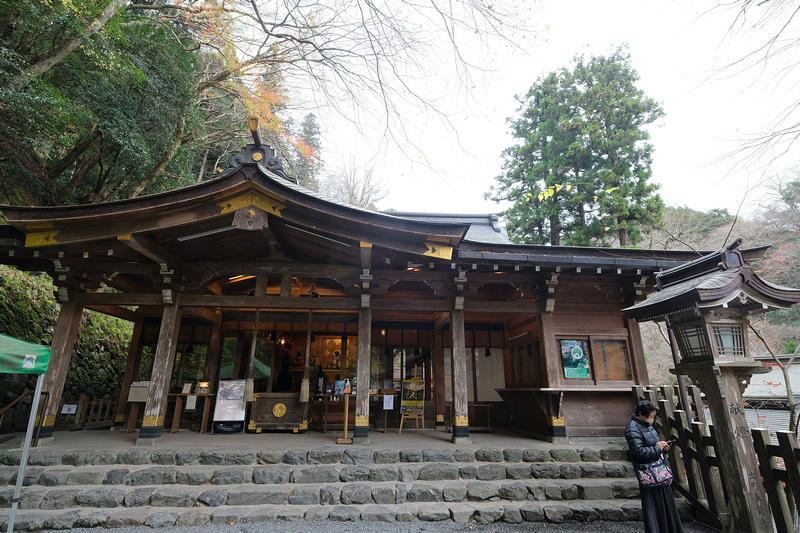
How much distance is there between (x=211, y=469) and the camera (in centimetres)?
506

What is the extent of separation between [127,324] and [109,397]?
12.7 feet

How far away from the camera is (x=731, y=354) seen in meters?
3.96

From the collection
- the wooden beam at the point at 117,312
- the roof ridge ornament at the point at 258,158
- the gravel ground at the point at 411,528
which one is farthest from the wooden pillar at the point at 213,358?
the roof ridge ornament at the point at 258,158

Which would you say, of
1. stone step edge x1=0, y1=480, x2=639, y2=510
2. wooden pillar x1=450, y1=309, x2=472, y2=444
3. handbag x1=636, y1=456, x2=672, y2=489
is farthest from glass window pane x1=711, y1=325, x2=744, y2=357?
wooden pillar x1=450, y1=309, x2=472, y2=444

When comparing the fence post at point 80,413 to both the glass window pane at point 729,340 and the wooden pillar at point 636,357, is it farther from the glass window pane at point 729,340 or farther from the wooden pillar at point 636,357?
the wooden pillar at point 636,357

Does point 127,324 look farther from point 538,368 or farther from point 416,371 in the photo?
point 538,368

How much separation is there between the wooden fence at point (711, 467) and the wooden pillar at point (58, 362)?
9405 millimetres

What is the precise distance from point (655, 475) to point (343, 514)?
3503mm

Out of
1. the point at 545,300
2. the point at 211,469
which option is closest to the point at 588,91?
the point at 545,300

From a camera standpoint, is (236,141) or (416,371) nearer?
(416,371)

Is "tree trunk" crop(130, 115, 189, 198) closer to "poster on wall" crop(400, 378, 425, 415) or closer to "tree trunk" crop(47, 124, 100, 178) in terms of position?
"tree trunk" crop(47, 124, 100, 178)

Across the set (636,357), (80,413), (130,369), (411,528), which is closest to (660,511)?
(411,528)

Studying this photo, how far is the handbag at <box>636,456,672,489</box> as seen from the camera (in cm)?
355

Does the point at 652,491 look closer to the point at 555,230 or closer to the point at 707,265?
the point at 707,265
